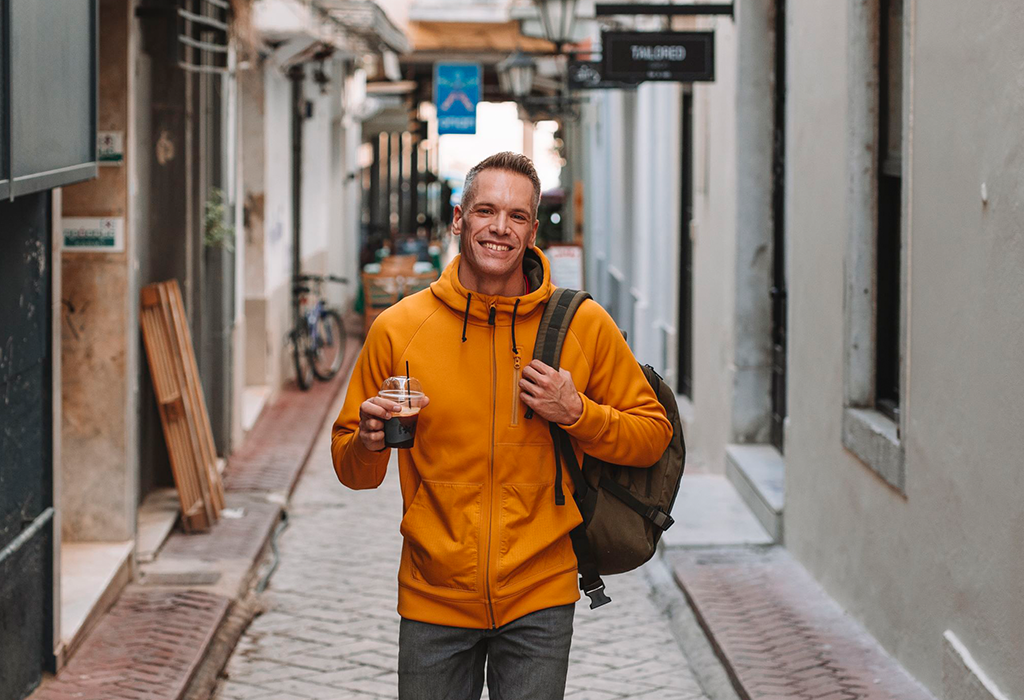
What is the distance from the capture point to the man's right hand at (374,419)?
3375 millimetres

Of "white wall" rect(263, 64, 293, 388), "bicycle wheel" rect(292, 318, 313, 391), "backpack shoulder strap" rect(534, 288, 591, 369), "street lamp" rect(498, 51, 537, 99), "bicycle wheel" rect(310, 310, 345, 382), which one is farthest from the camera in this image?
"street lamp" rect(498, 51, 537, 99)

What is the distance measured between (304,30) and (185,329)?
19.3 feet

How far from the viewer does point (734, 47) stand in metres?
10.1

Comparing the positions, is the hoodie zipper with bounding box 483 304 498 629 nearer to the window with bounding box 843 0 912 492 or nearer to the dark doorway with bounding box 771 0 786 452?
the window with bounding box 843 0 912 492

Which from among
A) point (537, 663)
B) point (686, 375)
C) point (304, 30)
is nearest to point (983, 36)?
point (537, 663)

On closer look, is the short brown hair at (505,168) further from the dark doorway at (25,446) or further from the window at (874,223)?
the window at (874,223)

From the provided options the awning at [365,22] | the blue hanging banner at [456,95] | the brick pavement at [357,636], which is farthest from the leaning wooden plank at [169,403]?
the blue hanging banner at [456,95]

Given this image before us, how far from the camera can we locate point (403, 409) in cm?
339

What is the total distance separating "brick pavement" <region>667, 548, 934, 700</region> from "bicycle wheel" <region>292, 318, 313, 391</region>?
298 inches

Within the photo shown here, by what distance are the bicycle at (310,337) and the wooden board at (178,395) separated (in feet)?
20.1

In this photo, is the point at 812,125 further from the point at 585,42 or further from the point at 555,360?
the point at 585,42

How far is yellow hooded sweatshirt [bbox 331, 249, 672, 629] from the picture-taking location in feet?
11.6

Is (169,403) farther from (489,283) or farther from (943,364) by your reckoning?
(489,283)

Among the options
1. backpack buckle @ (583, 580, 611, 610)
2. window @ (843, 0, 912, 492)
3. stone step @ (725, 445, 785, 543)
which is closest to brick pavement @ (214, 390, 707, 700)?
stone step @ (725, 445, 785, 543)
